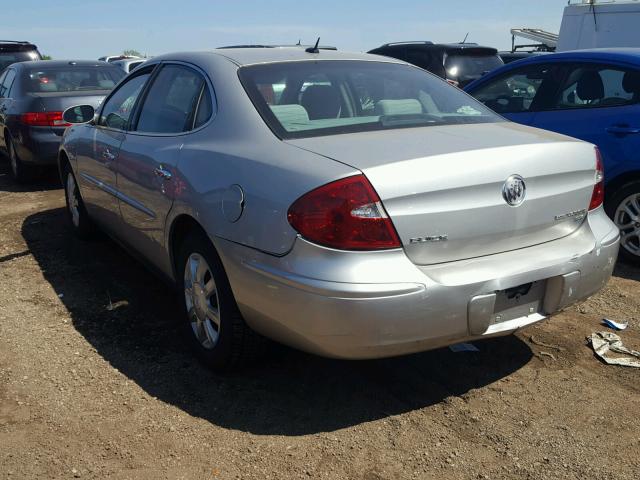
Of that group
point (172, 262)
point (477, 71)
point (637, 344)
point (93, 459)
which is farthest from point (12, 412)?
point (477, 71)

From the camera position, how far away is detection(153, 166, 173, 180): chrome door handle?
372 cm

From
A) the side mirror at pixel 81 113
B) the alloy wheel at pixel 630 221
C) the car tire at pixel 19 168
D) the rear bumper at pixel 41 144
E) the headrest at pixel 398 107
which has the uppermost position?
the headrest at pixel 398 107

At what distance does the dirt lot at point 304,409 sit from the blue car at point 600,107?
1.04 m

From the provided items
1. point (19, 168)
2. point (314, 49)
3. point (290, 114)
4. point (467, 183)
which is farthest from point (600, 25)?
point (467, 183)

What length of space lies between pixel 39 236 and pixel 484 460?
4.88m

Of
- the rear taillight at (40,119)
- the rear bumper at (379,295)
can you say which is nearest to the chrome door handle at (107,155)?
the rear bumper at (379,295)

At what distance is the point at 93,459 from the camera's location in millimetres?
2904

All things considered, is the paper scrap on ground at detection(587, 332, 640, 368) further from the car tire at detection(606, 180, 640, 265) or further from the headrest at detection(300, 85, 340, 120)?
the headrest at detection(300, 85, 340, 120)

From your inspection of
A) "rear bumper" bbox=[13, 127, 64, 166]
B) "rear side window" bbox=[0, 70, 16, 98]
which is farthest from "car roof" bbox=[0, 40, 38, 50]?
"rear bumper" bbox=[13, 127, 64, 166]

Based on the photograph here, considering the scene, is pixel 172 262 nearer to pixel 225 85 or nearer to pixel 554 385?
pixel 225 85

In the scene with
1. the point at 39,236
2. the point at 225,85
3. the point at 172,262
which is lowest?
the point at 39,236

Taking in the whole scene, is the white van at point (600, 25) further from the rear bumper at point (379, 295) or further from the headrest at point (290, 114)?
the rear bumper at point (379, 295)

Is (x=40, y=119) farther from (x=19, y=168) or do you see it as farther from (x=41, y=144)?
(x=19, y=168)

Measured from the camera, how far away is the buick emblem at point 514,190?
3.00m
